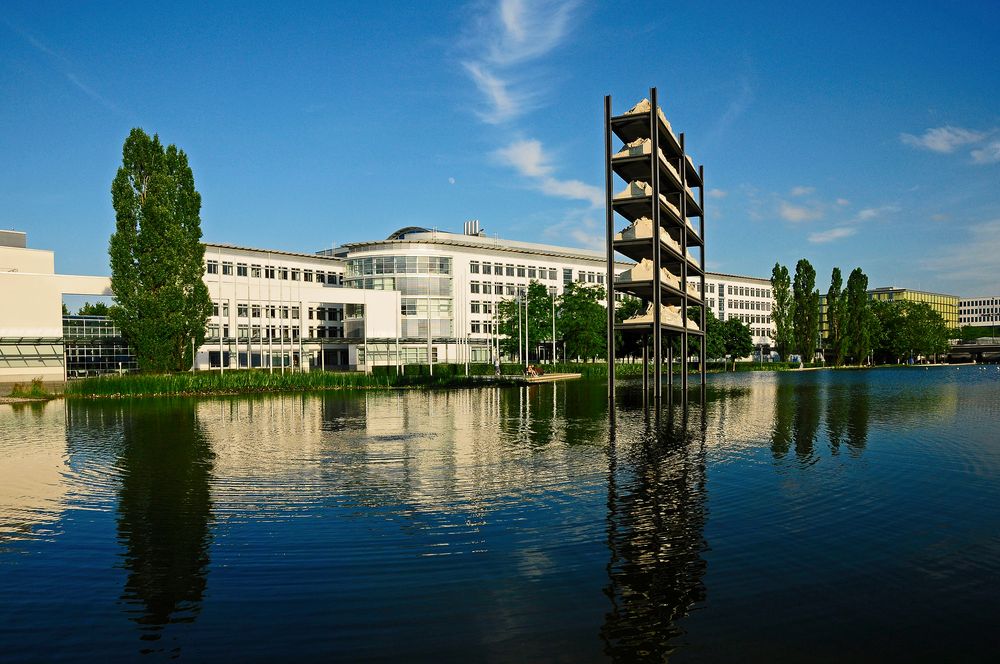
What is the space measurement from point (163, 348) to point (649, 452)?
152ft

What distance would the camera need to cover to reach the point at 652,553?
9.73m

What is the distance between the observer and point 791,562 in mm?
9258

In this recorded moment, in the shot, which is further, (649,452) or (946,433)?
(946,433)

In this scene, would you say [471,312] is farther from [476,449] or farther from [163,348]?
[476,449]

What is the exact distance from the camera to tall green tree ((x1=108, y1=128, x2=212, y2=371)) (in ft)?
179

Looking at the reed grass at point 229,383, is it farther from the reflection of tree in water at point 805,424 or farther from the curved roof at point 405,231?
the curved roof at point 405,231

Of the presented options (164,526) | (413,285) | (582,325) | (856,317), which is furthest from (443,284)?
(164,526)

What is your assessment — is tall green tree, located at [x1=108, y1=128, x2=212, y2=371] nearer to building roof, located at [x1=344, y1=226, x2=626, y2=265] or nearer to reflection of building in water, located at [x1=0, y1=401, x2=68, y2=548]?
reflection of building in water, located at [x1=0, y1=401, x2=68, y2=548]

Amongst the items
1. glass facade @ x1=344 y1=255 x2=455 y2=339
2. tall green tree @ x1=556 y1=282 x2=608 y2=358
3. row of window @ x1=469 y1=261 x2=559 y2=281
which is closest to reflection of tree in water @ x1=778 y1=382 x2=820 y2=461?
tall green tree @ x1=556 y1=282 x2=608 y2=358

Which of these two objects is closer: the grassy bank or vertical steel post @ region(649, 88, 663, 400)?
vertical steel post @ region(649, 88, 663, 400)

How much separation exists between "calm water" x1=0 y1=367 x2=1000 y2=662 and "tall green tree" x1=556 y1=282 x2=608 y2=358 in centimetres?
7330

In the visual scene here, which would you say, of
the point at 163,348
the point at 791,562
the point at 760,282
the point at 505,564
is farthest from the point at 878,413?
the point at 760,282

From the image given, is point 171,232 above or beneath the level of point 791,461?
above

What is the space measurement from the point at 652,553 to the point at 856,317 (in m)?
130
